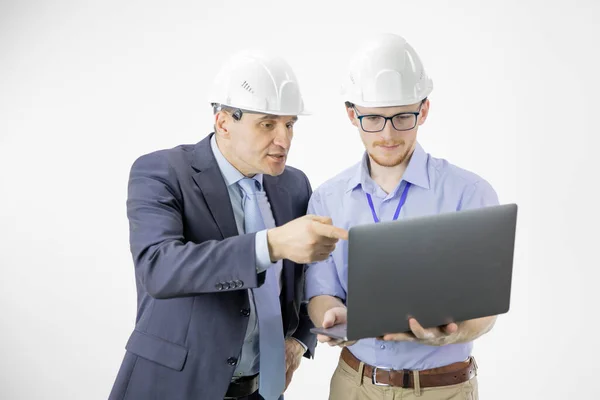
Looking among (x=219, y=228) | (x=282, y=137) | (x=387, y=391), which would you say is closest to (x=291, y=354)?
(x=387, y=391)

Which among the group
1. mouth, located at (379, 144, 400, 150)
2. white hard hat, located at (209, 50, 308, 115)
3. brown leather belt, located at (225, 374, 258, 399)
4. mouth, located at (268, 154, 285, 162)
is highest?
white hard hat, located at (209, 50, 308, 115)

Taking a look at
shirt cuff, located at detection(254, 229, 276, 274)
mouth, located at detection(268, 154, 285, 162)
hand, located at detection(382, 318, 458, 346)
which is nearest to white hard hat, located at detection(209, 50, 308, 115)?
mouth, located at detection(268, 154, 285, 162)

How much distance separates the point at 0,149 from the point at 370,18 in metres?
2.99

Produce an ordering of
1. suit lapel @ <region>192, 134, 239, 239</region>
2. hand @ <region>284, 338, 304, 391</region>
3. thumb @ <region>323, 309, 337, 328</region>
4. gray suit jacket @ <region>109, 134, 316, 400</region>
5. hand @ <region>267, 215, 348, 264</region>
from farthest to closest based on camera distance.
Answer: hand @ <region>284, 338, 304, 391</region> → suit lapel @ <region>192, 134, 239, 239</region> → gray suit jacket @ <region>109, 134, 316, 400</region> → thumb @ <region>323, 309, 337, 328</region> → hand @ <region>267, 215, 348, 264</region>

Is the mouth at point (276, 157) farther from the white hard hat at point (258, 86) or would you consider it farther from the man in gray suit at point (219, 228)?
the white hard hat at point (258, 86)

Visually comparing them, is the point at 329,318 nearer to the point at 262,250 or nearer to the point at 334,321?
the point at 334,321

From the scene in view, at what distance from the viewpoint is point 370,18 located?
216 inches

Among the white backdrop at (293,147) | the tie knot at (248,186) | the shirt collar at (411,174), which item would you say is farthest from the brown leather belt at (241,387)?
the white backdrop at (293,147)

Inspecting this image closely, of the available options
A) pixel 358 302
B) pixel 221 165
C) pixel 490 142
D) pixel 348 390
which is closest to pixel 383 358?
pixel 348 390

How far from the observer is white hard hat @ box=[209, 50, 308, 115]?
2852 mm

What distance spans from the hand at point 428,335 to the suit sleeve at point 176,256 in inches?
19.6

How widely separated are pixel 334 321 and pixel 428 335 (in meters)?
0.34

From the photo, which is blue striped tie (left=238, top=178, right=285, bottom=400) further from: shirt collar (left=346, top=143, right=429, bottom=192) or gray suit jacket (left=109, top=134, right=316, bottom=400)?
shirt collar (left=346, top=143, right=429, bottom=192)

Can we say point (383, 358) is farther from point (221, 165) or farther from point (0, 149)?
point (0, 149)
